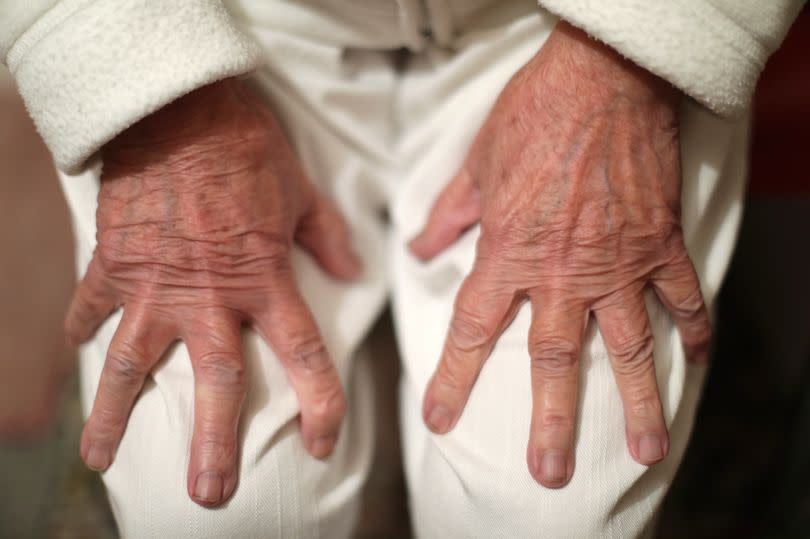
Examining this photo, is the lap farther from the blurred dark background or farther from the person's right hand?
the blurred dark background

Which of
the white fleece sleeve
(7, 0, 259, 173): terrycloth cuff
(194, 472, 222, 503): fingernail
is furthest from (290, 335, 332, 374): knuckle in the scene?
the white fleece sleeve

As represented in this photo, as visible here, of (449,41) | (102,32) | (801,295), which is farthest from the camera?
(801,295)

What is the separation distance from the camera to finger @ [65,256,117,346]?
1.77 ft

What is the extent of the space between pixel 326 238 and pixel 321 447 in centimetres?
18

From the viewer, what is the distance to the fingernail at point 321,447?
0.55 meters

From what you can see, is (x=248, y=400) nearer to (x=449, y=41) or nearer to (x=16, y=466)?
(x=449, y=41)

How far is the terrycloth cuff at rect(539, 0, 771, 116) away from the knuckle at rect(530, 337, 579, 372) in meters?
0.20

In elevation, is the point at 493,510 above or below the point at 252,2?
below

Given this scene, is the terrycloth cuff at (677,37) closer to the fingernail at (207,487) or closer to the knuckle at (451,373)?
the knuckle at (451,373)

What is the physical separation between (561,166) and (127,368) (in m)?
0.35

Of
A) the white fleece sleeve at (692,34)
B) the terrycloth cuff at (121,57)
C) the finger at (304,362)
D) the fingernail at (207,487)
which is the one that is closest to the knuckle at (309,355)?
the finger at (304,362)

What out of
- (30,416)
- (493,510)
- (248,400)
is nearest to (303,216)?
(248,400)

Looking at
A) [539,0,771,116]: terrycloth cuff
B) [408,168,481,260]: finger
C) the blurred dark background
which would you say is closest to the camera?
[539,0,771,116]: terrycloth cuff

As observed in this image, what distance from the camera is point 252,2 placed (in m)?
0.57
